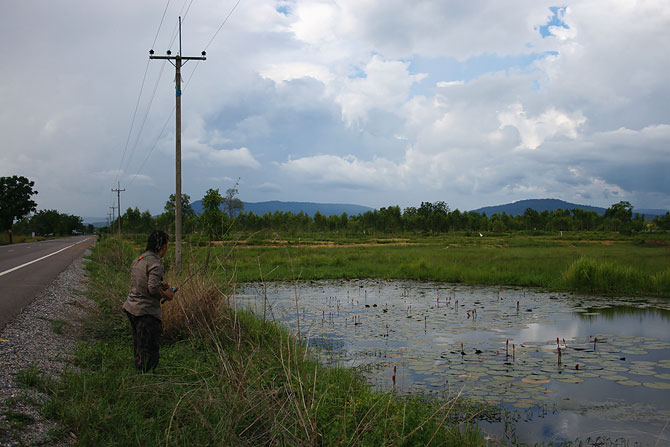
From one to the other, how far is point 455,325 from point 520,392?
4.24 metres

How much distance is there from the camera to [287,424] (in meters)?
4.39

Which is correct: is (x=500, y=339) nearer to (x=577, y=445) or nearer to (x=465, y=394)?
(x=465, y=394)

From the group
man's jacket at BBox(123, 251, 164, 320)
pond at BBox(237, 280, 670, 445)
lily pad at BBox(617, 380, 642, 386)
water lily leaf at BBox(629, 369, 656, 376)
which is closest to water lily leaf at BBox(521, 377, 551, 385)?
pond at BBox(237, 280, 670, 445)

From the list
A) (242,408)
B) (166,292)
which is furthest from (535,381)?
(166,292)

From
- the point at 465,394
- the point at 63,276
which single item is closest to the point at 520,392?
the point at 465,394

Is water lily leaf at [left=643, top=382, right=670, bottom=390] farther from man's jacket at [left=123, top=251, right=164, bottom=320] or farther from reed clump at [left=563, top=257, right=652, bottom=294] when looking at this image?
reed clump at [left=563, top=257, right=652, bottom=294]

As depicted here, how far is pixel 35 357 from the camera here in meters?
6.34

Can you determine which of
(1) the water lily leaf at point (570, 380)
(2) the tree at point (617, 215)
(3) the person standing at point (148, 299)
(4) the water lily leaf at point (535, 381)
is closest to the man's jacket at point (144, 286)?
(3) the person standing at point (148, 299)

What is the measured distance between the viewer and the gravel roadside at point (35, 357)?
13.2 feet

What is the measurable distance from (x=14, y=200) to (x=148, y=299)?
7279 cm

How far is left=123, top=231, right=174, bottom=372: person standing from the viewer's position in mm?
5543

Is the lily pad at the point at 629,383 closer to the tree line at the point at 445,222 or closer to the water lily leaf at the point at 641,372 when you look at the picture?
the water lily leaf at the point at 641,372

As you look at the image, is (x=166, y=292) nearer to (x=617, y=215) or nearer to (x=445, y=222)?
(x=445, y=222)

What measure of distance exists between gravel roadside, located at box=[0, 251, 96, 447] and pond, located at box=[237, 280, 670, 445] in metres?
2.66
